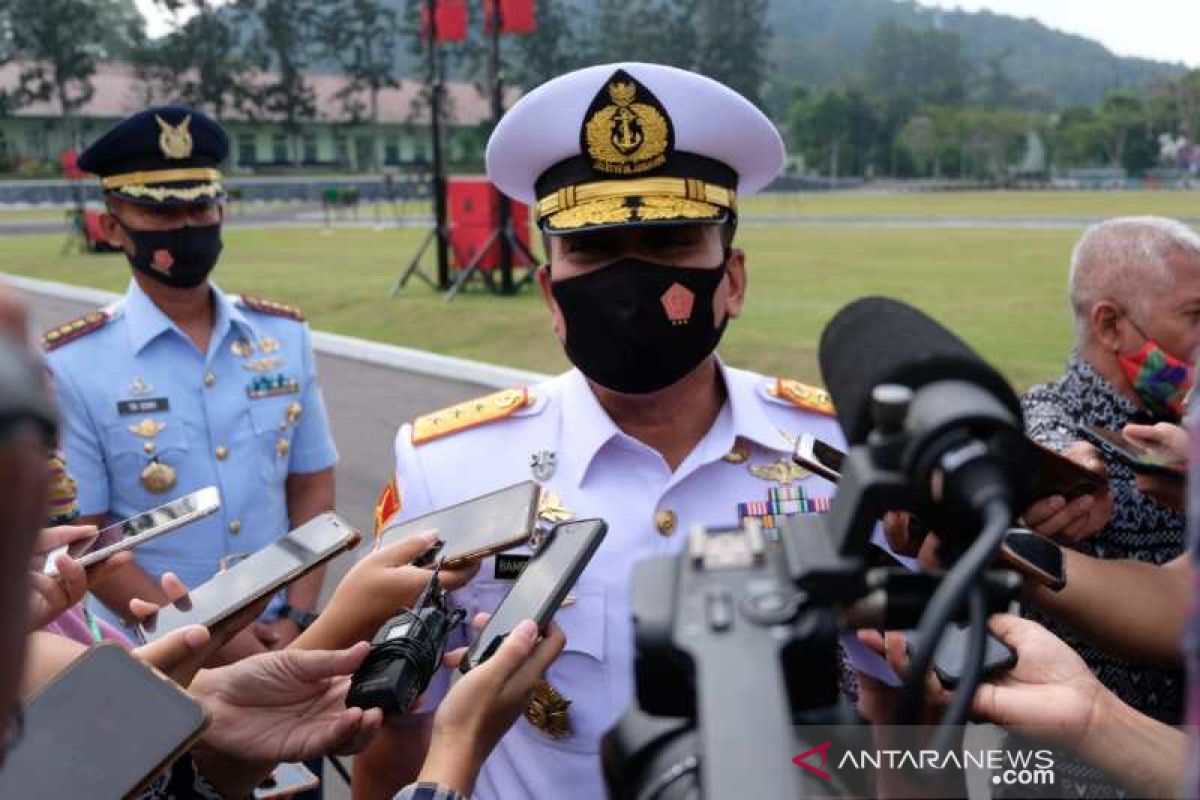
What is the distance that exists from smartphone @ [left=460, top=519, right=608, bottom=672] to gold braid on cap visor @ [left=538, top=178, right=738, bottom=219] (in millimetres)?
610

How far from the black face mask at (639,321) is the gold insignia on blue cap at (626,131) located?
0.17 m

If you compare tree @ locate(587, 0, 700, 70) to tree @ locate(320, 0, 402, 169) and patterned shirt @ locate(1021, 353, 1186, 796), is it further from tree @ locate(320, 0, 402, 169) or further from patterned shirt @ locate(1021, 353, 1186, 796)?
patterned shirt @ locate(1021, 353, 1186, 796)

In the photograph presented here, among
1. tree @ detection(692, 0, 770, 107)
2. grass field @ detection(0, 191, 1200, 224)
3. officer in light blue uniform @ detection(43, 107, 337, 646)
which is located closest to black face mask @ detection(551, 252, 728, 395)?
officer in light blue uniform @ detection(43, 107, 337, 646)

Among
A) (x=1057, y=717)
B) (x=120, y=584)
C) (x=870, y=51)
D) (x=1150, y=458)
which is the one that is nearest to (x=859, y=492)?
(x=1057, y=717)

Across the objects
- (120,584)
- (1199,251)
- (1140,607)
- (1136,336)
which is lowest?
(120,584)

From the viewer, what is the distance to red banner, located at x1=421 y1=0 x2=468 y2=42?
1470 centimetres

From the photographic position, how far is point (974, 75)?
369ft

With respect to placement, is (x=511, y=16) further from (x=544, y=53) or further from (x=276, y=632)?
(x=544, y=53)

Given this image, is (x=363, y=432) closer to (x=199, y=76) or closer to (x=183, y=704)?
(x=183, y=704)

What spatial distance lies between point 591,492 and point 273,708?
63cm

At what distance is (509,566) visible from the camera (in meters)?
1.84

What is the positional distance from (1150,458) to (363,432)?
6.97m

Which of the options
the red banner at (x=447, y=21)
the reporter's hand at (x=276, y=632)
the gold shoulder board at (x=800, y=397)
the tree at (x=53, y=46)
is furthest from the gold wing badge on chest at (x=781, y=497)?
the tree at (x=53, y=46)

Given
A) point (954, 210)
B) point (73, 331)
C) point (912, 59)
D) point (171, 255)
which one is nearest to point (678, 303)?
point (171, 255)
